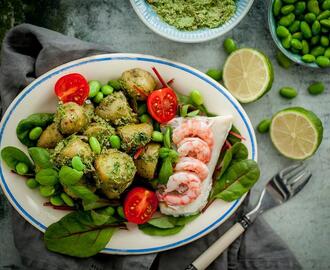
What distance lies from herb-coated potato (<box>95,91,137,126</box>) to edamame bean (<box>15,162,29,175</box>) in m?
0.57

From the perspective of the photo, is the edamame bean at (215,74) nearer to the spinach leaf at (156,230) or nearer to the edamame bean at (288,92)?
the edamame bean at (288,92)

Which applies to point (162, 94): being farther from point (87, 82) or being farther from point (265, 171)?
point (265, 171)

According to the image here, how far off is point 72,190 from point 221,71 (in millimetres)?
1332

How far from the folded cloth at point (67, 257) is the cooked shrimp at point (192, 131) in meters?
0.62

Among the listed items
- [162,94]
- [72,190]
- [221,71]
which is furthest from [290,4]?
[72,190]

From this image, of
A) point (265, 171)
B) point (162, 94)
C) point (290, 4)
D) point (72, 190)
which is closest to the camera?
point (72, 190)

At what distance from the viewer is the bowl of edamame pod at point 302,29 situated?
2.91 m

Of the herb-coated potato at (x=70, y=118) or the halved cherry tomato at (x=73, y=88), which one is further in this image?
the halved cherry tomato at (x=73, y=88)

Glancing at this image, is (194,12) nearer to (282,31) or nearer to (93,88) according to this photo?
Answer: (282,31)

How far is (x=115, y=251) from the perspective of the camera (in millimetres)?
2816

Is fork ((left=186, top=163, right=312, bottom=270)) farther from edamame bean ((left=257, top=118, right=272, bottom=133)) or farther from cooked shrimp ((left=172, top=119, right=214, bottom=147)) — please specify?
cooked shrimp ((left=172, top=119, right=214, bottom=147))

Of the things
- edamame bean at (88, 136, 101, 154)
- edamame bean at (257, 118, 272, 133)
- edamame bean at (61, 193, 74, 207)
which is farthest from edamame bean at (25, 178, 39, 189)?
edamame bean at (257, 118, 272, 133)

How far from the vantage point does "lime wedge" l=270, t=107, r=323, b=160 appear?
9.57 feet

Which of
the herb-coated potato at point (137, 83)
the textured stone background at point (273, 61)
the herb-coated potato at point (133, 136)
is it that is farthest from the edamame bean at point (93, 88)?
the textured stone background at point (273, 61)
